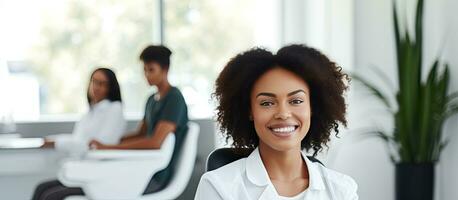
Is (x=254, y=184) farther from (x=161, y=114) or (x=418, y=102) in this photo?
(x=418, y=102)

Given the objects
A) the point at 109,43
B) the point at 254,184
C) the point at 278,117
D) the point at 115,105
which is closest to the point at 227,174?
the point at 254,184

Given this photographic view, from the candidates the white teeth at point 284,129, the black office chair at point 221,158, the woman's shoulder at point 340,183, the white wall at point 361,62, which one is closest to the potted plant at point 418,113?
the white wall at point 361,62

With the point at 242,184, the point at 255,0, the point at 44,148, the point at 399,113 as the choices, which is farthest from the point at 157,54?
the point at 242,184

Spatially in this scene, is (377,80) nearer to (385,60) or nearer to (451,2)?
(385,60)

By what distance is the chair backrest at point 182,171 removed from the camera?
11.8 ft

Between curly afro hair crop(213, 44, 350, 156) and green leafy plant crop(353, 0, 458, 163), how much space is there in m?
2.59

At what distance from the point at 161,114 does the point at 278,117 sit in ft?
7.36

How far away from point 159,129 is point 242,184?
213 centimetres

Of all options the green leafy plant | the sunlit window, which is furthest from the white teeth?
the sunlit window

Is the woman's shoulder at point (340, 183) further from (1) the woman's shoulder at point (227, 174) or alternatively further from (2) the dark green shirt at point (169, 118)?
(2) the dark green shirt at point (169, 118)

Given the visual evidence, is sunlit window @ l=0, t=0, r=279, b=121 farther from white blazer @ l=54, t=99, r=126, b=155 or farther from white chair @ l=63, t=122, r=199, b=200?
white chair @ l=63, t=122, r=199, b=200

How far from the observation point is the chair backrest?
361 cm

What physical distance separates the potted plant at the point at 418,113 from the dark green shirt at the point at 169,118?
1289mm

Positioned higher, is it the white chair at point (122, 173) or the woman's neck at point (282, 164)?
the woman's neck at point (282, 164)
